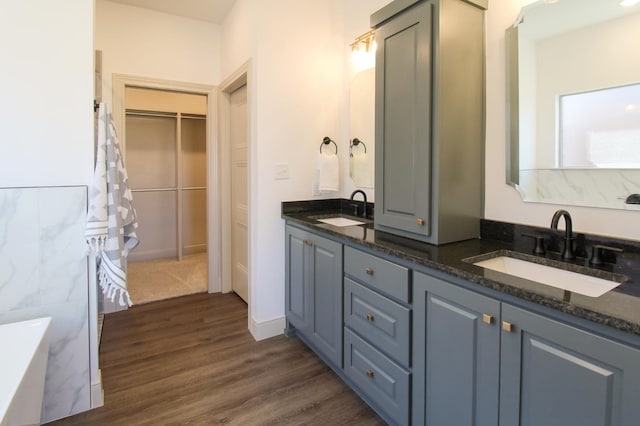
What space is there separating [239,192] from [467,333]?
270 cm

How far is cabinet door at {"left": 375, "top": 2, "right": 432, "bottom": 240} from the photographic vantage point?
71.3 inches

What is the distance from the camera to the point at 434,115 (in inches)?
69.9

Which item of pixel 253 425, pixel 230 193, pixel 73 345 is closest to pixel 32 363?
pixel 73 345

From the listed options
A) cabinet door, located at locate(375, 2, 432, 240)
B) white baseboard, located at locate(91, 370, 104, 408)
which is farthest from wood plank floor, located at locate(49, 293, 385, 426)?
cabinet door, located at locate(375, 2, 432, 240)

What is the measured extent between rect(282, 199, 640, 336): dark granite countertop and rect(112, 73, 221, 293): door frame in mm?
1661

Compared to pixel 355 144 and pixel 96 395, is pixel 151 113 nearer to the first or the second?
pixel 355 144

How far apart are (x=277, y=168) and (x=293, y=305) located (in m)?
1.06

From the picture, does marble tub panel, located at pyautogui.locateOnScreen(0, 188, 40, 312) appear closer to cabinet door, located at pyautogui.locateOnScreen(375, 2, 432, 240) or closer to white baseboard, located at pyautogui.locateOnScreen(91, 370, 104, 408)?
white baseboard, located at pyautogui.locateOnScreen(91, 370, 104, 408)

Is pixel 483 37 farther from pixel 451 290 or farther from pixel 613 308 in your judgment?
pixel 613 308

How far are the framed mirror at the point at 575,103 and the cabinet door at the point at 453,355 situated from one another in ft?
2.35

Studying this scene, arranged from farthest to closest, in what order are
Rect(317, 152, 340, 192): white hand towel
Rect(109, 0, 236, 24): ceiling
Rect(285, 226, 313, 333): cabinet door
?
Rect(109, 0, 236, 24): ceiling → Rect(317, 152, 340, 192): white hand towel → Rect(285, 226, 313, 333): cabinet door

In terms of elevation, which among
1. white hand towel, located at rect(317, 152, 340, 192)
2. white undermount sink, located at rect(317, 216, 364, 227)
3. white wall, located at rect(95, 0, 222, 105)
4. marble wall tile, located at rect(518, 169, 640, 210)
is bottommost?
white undermount sink, located at rect(317, 216, 364, 227)

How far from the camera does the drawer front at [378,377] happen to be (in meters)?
1.68

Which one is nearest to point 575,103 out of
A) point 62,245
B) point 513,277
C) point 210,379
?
point 513,277
